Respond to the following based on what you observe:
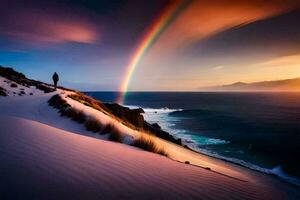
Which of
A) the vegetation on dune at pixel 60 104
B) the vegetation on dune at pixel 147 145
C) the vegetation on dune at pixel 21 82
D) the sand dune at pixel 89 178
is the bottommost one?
the sand dune at pixel 89 178

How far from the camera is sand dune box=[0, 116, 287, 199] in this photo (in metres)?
2.68

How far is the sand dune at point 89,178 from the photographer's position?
2.68 meters

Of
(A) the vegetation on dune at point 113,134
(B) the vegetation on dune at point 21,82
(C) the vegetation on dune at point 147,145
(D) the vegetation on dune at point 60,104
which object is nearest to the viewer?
(C) the vegetation on dune at point 147,145

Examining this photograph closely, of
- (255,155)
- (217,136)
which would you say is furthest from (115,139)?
(217,136)

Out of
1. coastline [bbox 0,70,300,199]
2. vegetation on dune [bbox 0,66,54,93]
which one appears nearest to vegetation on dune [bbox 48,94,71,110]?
coastline [bbox 0,70,300,199]

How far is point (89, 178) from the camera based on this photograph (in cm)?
313

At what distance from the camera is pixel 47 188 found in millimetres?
2668

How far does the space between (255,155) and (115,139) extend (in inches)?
974

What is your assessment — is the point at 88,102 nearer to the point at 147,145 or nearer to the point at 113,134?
the point at 113,134

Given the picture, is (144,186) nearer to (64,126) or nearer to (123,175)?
(123,175)

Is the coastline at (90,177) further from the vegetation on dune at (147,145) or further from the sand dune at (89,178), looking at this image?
the vegetation on dune at (147,145)

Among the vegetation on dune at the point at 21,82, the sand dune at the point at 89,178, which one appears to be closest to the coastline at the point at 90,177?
the sand dune at the point at 89,178

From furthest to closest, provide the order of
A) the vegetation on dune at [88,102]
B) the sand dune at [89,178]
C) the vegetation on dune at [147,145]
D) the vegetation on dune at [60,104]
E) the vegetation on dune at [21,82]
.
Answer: the vegetation on dune at [21,82], the vegetation on dune at [88,102], the vegetation on dune at [60,104], the vegetation on dune at [147,145], the sand dune at [89,178]

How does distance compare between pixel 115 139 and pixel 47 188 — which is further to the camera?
pixel 115 139
